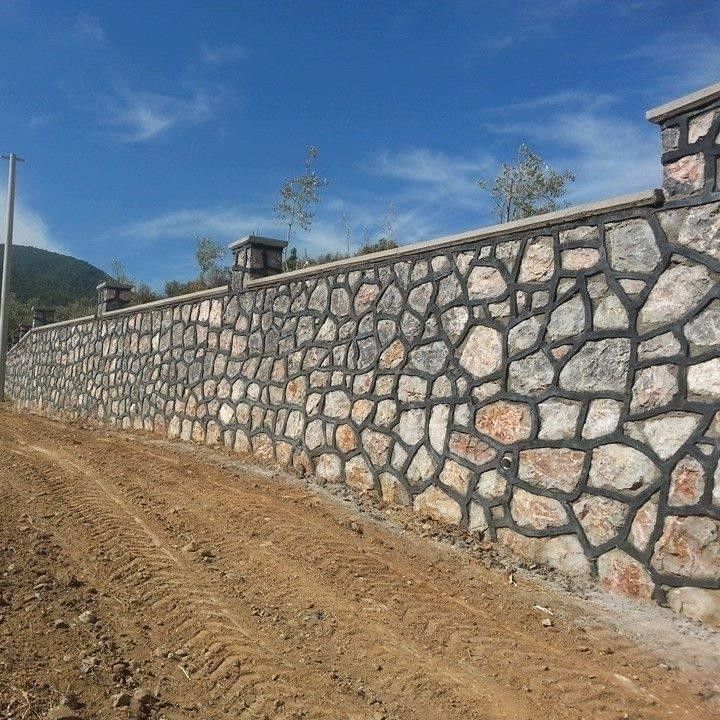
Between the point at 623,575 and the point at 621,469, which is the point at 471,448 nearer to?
the point at 621,469

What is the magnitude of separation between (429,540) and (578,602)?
1332 millimetres

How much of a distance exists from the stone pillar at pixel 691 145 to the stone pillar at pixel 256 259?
5.57 m

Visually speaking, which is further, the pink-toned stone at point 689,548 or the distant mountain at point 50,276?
the distant mountain at point 50,276

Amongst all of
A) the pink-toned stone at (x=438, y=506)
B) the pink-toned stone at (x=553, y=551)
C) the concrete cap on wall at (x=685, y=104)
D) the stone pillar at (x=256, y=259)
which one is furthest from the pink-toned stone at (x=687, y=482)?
the stone pillar at (x=256, y=259)

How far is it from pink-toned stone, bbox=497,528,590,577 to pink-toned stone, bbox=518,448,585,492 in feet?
1.21

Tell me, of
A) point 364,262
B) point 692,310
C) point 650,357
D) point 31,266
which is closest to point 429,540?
point 650,357

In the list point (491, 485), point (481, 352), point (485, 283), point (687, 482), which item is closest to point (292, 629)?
point (491, 485)

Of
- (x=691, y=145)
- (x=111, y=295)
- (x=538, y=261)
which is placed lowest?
(x=538, y=261)

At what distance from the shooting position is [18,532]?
4469 millimetres

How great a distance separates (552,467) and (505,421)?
0.54 meters

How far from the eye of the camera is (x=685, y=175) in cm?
405

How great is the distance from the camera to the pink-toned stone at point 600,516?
4168 millimetres

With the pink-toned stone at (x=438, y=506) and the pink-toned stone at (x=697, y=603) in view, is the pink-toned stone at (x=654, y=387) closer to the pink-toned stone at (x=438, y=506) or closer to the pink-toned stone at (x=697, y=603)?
the pink-toned stone at (x=697, y=603)

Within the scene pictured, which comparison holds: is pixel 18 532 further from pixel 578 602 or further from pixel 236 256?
pixel 236 256
